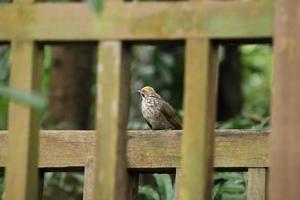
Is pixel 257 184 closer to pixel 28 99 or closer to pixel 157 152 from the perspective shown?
pixel 157 152

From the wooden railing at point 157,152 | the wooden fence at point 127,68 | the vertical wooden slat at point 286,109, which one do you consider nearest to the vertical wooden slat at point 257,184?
the wooden railing at point 157,152

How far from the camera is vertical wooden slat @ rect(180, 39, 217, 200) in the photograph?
7.47 feet

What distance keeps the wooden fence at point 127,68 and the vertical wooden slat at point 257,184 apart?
1.98 ft

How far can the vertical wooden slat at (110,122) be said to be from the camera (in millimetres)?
2328

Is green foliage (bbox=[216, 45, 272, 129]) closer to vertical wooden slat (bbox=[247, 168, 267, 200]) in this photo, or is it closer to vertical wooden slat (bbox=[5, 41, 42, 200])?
vertical wooden slat (bbox=[247, 168, 267, 200])

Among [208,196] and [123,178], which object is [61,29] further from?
[208,196]

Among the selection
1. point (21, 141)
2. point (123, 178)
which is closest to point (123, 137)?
point (123, 178)

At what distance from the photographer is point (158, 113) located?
5.67m

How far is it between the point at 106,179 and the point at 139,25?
38cm

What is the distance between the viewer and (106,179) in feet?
7.64

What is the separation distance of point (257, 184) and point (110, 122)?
2.51 feet

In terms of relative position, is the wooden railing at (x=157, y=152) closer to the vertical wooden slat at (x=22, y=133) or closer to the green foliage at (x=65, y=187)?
the vertical wooden slat at (x=22, y=133)

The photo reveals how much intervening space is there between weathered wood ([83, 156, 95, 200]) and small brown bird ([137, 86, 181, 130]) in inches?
92.8

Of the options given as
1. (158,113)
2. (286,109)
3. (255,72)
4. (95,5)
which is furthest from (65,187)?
(95,5)
